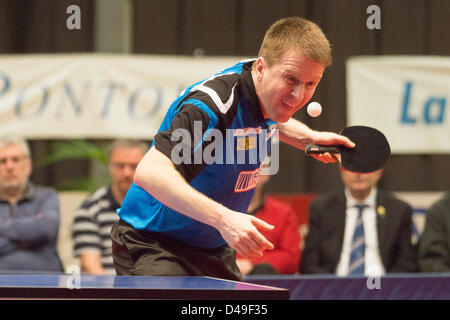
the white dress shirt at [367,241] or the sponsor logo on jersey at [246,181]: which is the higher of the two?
the sponsor logo on jersey at [246,181]

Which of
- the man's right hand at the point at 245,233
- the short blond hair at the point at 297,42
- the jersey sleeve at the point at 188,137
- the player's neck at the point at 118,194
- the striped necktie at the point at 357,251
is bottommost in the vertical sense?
the striped necktie at the point at 357,251

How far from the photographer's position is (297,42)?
2.47m

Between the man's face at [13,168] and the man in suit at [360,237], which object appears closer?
the man in suit at [360,237]

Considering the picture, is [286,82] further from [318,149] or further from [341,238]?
[341,238]

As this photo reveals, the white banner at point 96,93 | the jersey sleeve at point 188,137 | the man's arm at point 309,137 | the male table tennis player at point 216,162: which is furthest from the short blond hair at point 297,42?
the white banner at point 96,93

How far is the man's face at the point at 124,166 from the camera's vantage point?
4.89 meters

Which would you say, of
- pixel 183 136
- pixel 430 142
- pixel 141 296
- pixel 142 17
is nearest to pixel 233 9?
pixel 142 17

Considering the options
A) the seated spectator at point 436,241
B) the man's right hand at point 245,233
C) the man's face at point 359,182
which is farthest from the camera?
the man's face at point 359,182

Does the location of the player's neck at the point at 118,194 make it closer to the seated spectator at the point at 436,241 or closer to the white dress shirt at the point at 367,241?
the white dress shirt at the point at 367,241

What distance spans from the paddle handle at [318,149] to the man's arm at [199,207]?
2.65ft

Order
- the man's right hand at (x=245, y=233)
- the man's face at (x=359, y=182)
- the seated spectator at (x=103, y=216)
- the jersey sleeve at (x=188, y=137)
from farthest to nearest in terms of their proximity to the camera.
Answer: the man's face at (x=359, y=182) < the seated spectator at (x=103, y=216) < the jersey sleeve at (x=188, y=137) < the man's right hand at (x=245, y=233)

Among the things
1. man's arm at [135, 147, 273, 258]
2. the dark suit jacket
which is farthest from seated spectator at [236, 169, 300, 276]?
man's arm at [135, 147, 273, 258]

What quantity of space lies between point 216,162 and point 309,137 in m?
0.62

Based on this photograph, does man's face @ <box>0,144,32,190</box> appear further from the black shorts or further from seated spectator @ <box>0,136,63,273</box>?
the black shorts
